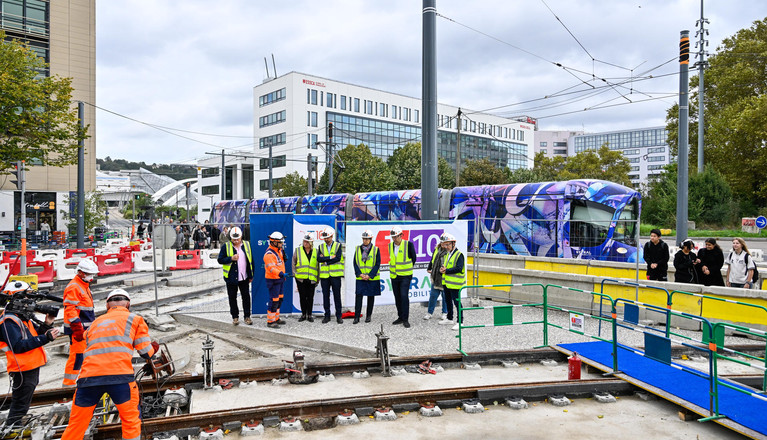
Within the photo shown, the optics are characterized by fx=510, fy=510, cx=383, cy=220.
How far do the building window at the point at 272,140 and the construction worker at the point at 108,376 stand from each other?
2456 inches

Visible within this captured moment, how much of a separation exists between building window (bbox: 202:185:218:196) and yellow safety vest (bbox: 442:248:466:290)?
3039 inches

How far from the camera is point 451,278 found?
9.87m

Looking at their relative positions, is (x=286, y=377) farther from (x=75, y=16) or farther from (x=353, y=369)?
(x=75, y=16)

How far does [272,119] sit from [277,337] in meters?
61.6

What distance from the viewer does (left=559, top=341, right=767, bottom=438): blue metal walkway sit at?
5.27 meters

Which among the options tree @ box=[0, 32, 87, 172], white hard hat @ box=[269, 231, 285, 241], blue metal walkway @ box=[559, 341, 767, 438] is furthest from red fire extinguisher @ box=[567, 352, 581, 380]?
tree @ box=[0, 32, 87, 172]

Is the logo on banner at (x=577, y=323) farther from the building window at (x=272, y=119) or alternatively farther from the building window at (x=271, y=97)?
the building window at (x=271, y=97)

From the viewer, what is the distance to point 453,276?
984cm

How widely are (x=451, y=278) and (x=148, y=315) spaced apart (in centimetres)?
674

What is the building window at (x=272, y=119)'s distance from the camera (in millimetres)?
65812

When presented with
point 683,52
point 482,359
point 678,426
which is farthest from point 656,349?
point 683,52

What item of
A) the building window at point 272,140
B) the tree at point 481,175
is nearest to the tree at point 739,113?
the tree at point 481,175

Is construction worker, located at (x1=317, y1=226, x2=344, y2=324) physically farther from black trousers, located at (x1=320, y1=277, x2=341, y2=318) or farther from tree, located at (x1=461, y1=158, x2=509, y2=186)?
tree, located at (x1=461, y1=158, x2=509, y2=186)

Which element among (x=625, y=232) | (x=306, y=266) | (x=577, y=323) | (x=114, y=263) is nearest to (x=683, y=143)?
(x=625, y=232)
